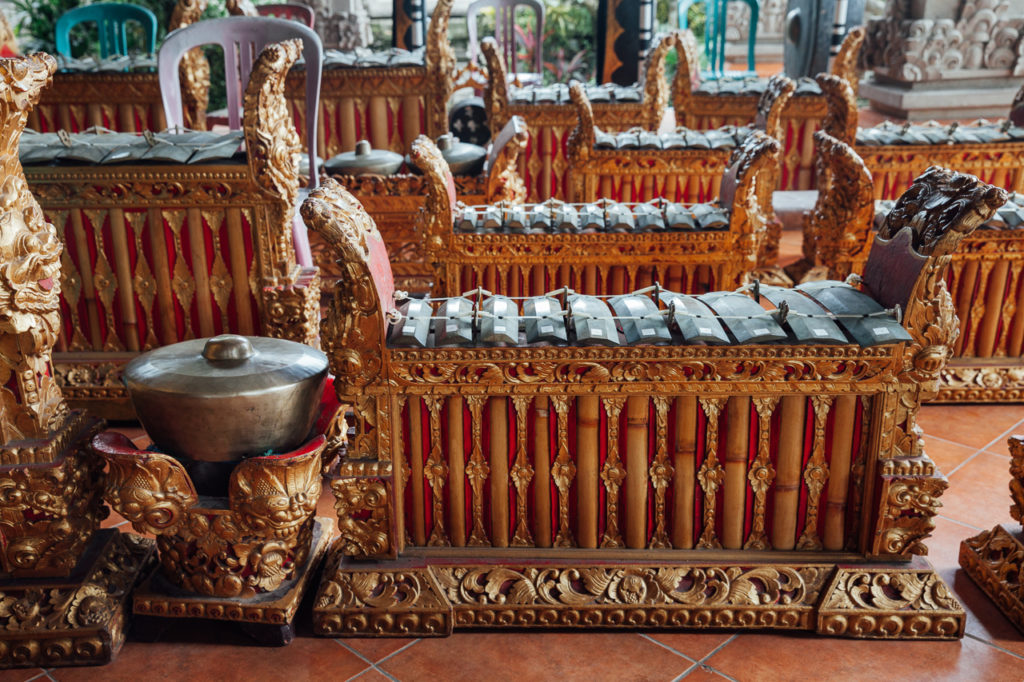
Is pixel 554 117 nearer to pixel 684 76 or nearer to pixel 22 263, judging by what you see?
pixel 684 76

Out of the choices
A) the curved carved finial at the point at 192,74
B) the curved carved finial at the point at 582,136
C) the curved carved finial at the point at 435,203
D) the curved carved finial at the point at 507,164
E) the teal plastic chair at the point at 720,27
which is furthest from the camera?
the teal plastic chair at the point at 720,27

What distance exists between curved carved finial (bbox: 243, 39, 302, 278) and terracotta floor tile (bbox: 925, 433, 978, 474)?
97.4 inches

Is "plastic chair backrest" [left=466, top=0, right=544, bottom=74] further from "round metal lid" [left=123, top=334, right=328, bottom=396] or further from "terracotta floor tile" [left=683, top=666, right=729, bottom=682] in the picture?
"terracotta floor tile" [left=683, top=666, right=729, bottom=682]

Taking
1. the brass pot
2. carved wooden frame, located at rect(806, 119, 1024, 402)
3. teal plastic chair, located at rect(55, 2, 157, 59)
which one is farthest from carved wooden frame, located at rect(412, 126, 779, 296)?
teal plastic chair, located at rect(55, 2, 157, 59)

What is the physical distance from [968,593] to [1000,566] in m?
0.12

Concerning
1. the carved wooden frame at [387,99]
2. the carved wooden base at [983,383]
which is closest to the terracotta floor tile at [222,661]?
the carved wooden base at [983,383]

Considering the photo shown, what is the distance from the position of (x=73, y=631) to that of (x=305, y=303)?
1.55 metres

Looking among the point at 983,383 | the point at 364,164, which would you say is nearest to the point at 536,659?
the point at 983,383

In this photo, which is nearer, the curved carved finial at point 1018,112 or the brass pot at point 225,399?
the brass pot at point 225,399

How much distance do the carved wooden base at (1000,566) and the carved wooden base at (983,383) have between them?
1.24m

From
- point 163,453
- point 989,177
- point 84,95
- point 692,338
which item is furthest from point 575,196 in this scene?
point 84,95

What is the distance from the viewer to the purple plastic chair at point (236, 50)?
4.17 m

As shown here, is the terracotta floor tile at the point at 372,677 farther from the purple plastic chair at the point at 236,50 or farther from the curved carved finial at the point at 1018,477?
the purple plastic chair at the point at 236,50

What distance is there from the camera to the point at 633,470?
7.78ft
